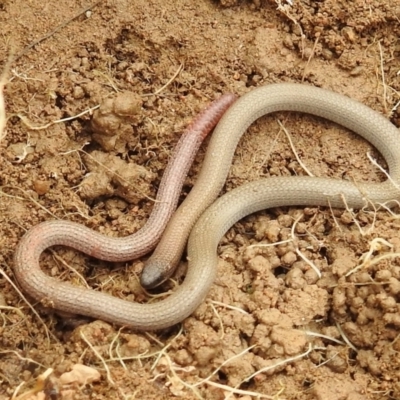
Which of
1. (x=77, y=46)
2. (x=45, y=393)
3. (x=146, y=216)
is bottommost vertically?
(x=45, y=393)

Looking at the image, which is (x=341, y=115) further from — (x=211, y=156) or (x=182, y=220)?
(x=182, y=220)

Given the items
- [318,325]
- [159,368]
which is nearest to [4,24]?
[159,368]

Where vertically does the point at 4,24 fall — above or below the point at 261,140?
above

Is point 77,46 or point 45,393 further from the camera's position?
point 77,46

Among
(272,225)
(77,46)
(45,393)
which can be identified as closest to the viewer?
(45,393)

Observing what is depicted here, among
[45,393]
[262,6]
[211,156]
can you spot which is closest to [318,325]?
[211,156]

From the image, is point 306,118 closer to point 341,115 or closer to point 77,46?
point 341,115

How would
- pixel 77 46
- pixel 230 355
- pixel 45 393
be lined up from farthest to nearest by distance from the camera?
pixel 77 46, pixel 230 355, pixel 45 393
